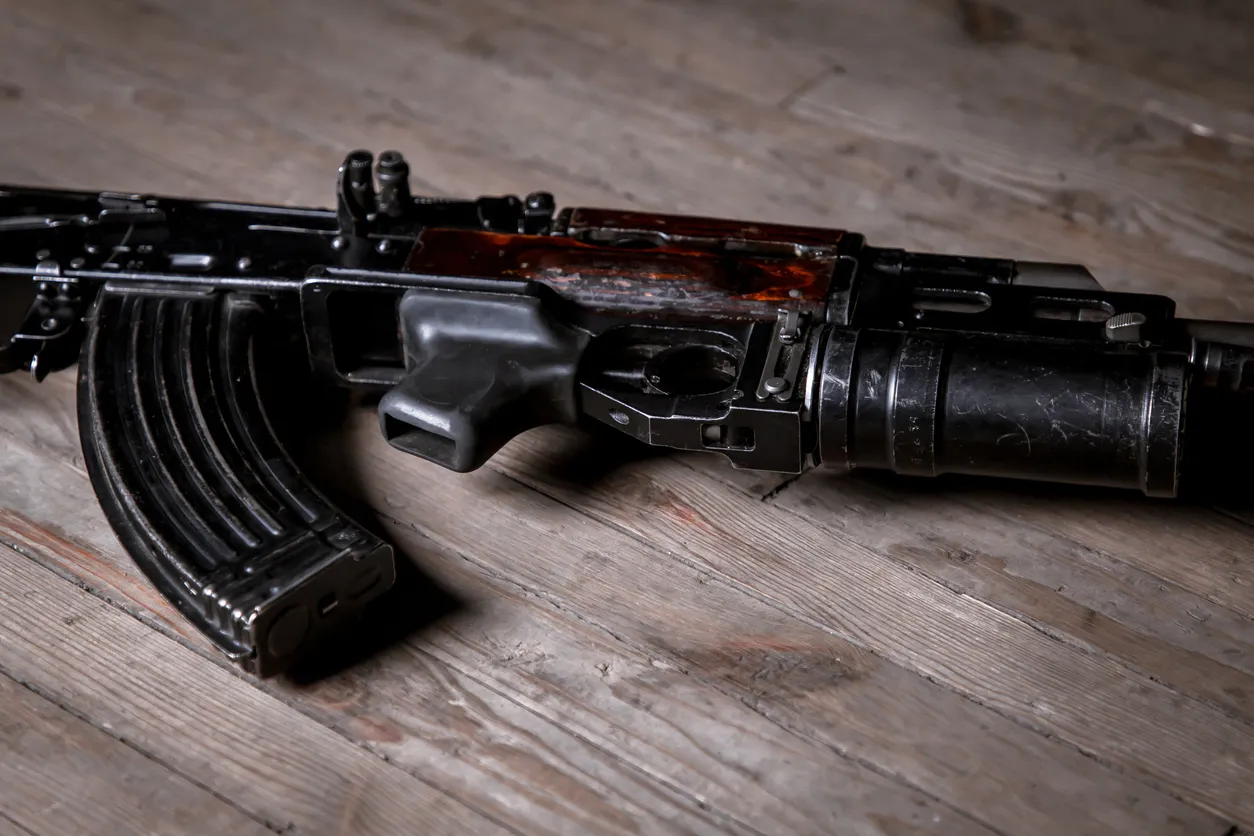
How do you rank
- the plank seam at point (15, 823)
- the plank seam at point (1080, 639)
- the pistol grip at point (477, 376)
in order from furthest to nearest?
the pistol grip at point (477, 376) < the plank seam at point (1080, 639) < the plank seam at point (15, 823)

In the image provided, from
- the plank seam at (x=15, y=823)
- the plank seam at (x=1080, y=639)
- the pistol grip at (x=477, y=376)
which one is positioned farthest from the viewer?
the pistol grip at (x=477, y=376)

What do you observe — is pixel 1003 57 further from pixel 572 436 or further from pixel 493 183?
pixel 572 436

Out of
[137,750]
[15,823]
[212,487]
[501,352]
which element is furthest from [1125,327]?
[15,823]

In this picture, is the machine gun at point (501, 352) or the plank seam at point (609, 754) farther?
the machine gun at point (501, 352)

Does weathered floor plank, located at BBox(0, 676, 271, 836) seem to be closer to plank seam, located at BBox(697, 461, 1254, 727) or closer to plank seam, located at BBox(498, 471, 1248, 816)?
plank seam, located at BBox(498, 471, 1248, 816)

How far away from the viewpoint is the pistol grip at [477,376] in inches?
72.1

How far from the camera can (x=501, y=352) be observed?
1875 millimetres

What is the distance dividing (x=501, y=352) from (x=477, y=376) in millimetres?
45

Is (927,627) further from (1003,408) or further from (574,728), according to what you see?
(574,728)

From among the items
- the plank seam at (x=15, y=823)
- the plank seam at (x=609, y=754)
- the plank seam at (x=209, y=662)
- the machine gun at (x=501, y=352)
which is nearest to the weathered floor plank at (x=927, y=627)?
the machine gun at (x=501, y=352)

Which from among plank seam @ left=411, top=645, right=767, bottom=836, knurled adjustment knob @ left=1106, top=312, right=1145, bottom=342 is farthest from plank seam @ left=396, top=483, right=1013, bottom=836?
knurled adjustment knob @ left=1106, top=312, right=1145, bottom=342

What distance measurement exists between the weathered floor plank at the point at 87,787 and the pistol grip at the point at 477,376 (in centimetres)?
49

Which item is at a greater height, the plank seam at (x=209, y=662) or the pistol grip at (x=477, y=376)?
the pistol grip at (x=477, y=376)

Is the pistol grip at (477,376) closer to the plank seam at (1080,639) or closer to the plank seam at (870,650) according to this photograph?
the plank seam at (870,650)
